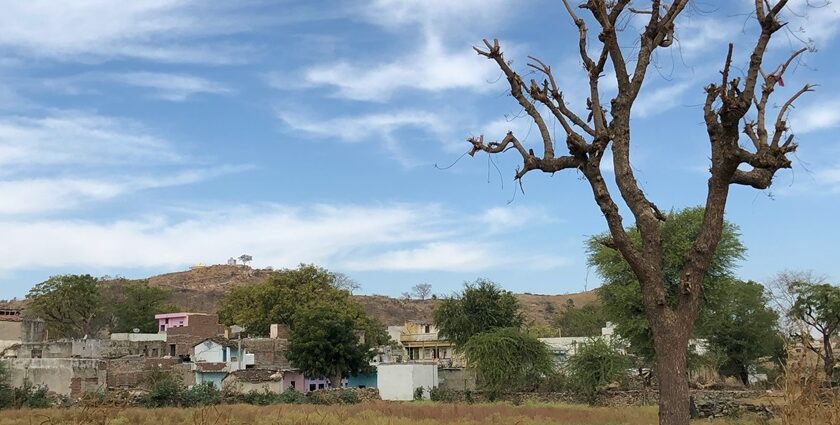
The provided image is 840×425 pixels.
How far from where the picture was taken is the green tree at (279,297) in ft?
211

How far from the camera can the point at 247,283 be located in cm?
11638

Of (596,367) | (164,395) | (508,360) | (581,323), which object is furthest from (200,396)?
(581,323)

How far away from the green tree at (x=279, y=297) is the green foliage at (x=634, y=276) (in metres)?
31.6

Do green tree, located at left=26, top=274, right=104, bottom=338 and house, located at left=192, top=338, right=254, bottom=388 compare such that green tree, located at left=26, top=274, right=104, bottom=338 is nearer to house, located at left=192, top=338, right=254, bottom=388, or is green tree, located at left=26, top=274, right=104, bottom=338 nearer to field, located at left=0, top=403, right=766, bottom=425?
house, located at left=192, top=338, right=254, bottom=388

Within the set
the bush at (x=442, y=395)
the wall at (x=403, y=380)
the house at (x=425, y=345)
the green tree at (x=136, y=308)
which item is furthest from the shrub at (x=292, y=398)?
the green tree at (x=136, y=308)

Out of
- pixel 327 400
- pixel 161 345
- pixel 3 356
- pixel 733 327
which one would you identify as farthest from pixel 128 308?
pixel 733 327

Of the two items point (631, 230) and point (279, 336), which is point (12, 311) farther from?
point (631, 230)

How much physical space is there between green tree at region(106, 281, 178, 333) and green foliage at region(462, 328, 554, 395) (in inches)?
1640

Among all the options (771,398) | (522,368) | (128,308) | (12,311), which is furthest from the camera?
(12,311)

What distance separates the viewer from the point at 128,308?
7381cm

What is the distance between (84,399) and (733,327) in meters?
45.0

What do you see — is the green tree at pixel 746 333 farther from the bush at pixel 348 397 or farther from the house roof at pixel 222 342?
the house roof at pixel 222 342

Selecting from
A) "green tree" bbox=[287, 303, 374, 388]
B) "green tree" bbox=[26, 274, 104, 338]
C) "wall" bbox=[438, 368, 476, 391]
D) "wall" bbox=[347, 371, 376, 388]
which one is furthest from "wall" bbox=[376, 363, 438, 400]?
"green tree" bbox=[26, 274, 104, 338]

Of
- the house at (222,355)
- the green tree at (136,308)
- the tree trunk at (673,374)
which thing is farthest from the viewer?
the green tree at (136,308)
